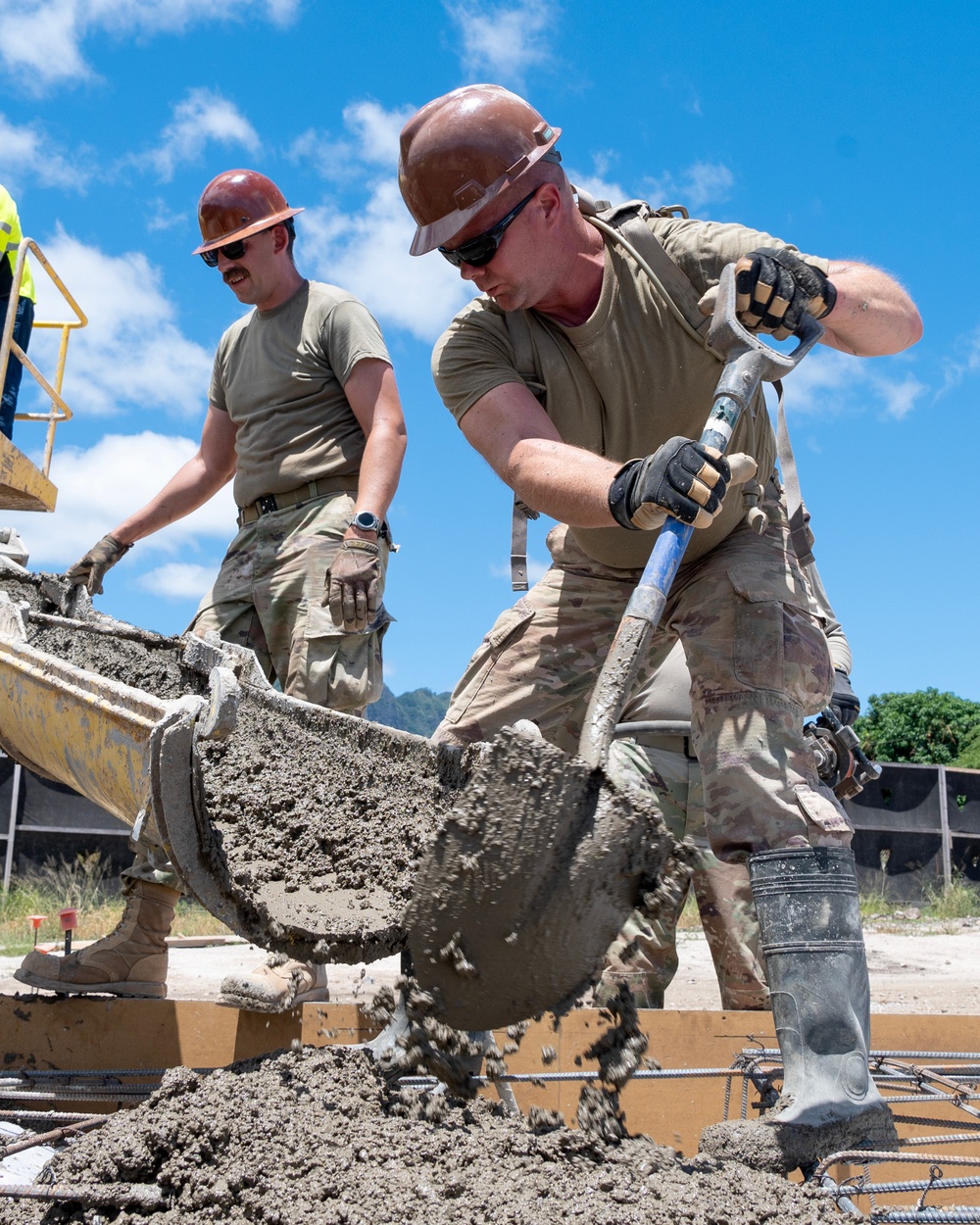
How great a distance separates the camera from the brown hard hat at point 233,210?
149 inches

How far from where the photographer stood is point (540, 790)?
1.86 m

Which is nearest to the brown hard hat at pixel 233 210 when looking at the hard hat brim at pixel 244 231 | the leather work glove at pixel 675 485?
the hard hat brim at pixel 244 231

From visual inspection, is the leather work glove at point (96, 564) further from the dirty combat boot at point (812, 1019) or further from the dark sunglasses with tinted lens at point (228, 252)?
the dirty combat boot at point (812, 1019)

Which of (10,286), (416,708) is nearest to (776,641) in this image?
(10,286)

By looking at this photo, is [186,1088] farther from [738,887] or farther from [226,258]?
[226,258]

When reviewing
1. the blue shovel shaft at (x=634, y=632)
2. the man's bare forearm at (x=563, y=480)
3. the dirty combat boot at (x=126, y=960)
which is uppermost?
the man's bare forearm at (x=563, y=480)

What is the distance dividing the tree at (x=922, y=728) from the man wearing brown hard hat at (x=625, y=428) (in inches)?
512

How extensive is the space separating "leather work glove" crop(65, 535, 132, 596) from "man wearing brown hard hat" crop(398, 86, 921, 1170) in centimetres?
154

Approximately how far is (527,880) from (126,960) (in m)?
1.42

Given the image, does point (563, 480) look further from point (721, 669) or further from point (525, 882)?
point (525, 882)

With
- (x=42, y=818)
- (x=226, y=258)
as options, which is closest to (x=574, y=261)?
(x=226, y=258)

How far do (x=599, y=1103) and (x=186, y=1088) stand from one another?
65cm

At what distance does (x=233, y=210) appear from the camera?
379cm

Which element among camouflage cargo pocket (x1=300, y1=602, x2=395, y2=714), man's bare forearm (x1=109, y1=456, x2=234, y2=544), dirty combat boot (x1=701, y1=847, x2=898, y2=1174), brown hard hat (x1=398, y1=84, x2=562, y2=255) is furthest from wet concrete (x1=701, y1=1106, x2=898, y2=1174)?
man's bare forearm (x1=109, y1=456, x2=234, y2=544)
